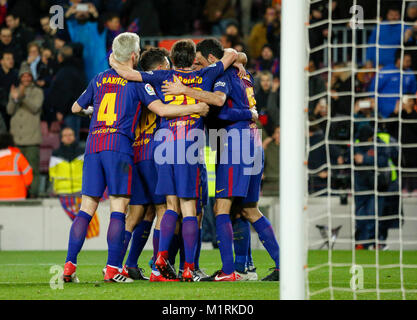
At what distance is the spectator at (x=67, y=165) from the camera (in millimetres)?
11242

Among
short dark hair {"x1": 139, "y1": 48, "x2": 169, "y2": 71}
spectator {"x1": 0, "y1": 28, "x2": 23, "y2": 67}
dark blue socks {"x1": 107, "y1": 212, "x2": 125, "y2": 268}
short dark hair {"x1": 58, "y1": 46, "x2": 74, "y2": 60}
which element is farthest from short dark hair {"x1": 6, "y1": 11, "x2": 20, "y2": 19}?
dark blue socks {"x1": 107, "y1": 212, "x2": 125, "y2": 268}

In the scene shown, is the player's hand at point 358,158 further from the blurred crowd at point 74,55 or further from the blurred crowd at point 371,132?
the blurred crowd at point 74,55

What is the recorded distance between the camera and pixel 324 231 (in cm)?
1060

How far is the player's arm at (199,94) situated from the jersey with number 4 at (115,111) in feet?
0.53

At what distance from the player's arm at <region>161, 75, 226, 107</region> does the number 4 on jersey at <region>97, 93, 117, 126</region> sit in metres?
0.45

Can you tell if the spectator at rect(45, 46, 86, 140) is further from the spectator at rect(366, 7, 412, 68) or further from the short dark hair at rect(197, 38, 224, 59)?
the short dark hair at rect(197, 38, 224, 59)

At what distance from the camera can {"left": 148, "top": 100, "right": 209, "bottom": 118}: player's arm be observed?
6.12m

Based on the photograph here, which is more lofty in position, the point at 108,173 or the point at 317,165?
the point at 317,165

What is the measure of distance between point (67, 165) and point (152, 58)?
4.95 meters

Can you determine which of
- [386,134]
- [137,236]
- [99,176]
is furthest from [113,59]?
[386,134]

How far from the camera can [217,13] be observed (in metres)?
13.7

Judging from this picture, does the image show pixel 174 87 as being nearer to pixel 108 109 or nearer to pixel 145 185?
pixel 108 109

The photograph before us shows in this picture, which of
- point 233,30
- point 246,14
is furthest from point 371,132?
point 246,14

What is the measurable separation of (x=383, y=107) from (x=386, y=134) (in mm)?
465
